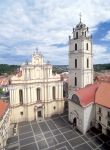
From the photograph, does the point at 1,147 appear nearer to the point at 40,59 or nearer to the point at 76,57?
the point at 40,59

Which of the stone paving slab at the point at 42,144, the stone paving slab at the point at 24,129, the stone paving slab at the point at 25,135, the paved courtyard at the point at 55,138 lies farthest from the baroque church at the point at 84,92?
the stone paving slab at the point at 25,135

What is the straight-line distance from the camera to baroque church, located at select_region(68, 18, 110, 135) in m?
31.9

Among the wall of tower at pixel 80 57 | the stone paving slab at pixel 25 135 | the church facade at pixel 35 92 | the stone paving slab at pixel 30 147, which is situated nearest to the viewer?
the stone paving slab at pixel 30 147

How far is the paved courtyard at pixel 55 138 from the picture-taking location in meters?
27.5

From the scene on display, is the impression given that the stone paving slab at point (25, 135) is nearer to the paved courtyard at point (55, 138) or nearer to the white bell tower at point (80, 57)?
the paved courtyard at point (55, 138)

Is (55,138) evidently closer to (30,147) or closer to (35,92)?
(30,147)

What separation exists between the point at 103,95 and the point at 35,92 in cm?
1669

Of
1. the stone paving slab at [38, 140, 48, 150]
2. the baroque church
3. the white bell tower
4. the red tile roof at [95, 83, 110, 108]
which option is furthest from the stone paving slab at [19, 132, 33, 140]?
the white bell tower

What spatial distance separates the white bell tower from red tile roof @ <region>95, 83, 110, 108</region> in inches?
260

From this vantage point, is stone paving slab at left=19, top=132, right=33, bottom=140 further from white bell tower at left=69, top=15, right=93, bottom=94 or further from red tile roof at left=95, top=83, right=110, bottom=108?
white bell tower at left=69, top=15, right=93, bottom=94

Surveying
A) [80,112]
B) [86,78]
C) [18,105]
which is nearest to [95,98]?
[80,112]

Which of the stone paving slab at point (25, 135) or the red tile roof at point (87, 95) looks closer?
the stone paving slab at point (25, 135)

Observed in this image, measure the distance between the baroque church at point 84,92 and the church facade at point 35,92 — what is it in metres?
5.78

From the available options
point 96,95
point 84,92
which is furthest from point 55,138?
point 96,95
